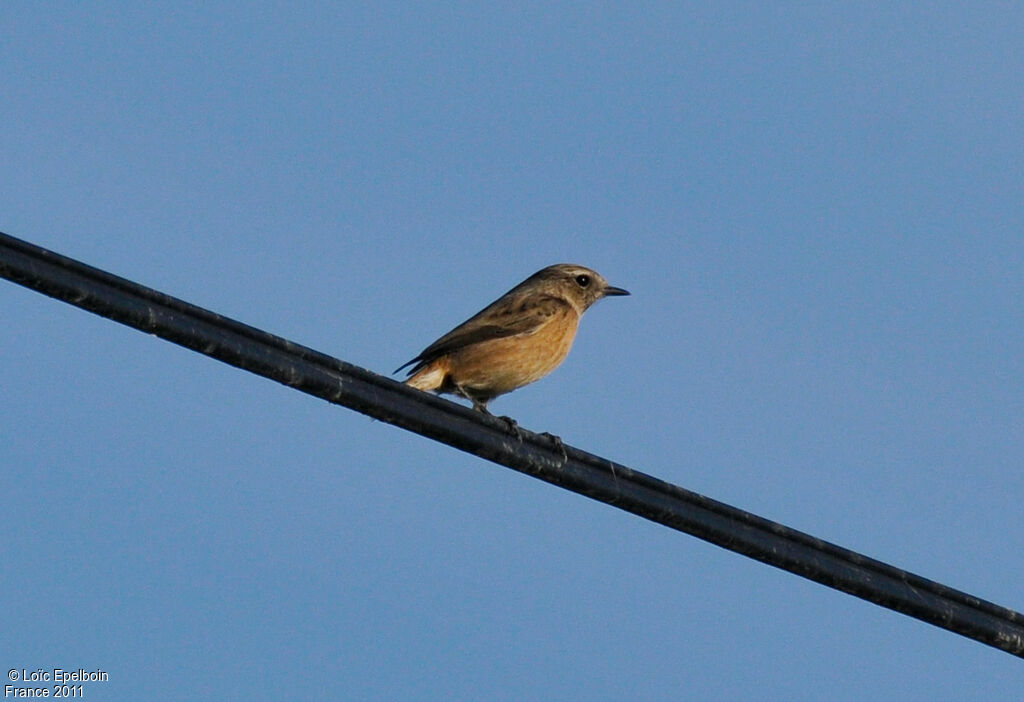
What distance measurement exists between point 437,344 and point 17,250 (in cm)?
799

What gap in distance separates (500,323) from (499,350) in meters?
0.45

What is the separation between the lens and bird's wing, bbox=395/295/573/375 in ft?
45.9

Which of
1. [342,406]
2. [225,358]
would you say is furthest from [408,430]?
[225,358]

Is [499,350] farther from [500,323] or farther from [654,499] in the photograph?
[654,499]

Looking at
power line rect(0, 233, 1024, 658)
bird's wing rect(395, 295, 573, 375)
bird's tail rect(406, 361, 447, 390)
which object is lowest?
power line rect(0, 233, 1024, 658)

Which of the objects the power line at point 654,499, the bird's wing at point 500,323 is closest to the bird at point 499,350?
the bird's wing at point 500,323

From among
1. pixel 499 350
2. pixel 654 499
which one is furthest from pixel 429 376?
pixel 654 499

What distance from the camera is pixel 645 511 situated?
7672mm

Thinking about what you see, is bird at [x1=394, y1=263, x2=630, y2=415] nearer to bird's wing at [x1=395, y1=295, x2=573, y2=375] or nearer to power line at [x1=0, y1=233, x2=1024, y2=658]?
bird's wing at [x1=395, y1=295, x2=573, y2=375]

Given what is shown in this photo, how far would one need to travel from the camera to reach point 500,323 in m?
14.4

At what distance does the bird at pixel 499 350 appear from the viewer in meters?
13.9

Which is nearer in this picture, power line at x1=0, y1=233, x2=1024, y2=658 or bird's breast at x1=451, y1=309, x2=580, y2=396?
power line at x1=0, y1=233, x2=1024, y2=658

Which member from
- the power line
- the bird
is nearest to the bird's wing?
the bird

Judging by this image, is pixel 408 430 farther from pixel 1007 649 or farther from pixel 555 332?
pixel 555 332
